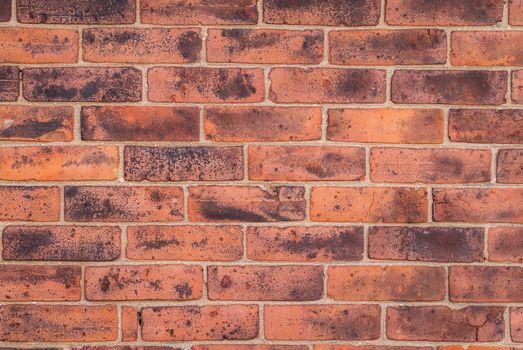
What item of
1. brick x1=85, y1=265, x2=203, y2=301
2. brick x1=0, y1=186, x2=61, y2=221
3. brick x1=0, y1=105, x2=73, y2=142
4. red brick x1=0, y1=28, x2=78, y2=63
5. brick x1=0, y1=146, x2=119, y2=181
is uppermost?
red brick x1=0, y1=28, x2=78, y2=63

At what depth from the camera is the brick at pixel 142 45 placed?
113 cm

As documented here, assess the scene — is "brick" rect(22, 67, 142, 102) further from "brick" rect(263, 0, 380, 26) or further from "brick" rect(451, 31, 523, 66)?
"brick" rect(451, 31, 523, 66)

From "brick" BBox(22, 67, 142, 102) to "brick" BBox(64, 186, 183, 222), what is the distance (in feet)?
0.65

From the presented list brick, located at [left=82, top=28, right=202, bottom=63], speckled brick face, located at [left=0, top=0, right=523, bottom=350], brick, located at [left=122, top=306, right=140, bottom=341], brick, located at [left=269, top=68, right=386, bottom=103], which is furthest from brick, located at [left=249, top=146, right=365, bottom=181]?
brick, located at [left=122, top=306, right=140, bottom=341]

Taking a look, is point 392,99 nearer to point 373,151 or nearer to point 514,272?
point 373,151

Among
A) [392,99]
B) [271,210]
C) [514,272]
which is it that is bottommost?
[514,272]

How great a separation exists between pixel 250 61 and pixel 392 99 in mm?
320

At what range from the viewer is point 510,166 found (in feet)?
3.74

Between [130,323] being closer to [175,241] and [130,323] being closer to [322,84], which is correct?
[175,241]

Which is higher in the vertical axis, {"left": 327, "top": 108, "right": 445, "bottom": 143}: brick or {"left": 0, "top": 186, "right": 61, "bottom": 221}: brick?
{"left": 327, "top": 108, "right": 445, "bottom": 143}: brick

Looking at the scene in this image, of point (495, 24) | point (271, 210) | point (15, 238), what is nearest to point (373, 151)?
point (271, 210)

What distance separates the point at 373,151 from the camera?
1139 millimetres

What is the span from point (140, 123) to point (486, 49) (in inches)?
30.2

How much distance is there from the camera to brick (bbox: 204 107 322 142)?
113cm
